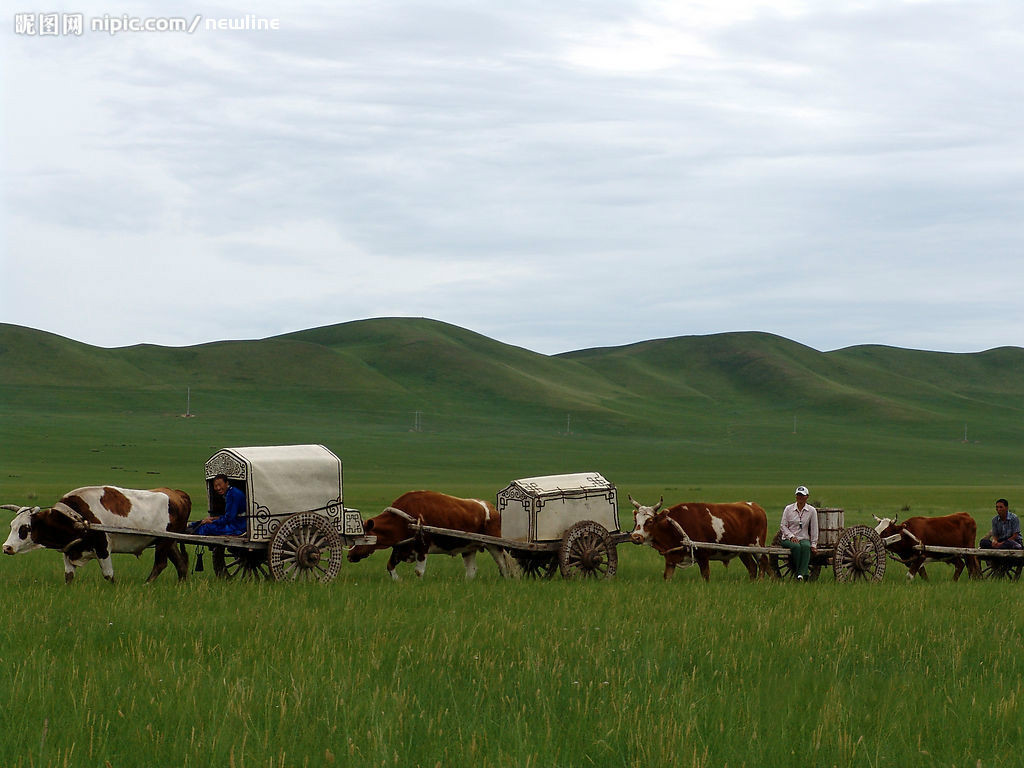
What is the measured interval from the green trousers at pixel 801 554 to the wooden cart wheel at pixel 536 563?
428cm

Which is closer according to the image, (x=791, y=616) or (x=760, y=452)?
(x=791, y=616)

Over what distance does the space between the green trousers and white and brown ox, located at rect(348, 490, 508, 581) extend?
5.20m

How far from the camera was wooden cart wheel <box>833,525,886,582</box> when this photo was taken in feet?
63.0

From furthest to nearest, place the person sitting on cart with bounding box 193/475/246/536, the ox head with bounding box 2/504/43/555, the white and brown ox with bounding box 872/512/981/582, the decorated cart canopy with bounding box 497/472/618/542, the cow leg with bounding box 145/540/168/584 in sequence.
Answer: the white and brown ox with bounding box 872/512/981/582, the decorated cart canopy with bounding box 497/472/618/542, the cow leg with bounding box 145/540/168/584, the person sitting on cart with bounding box 193/475/246/536, the ox head with bounding box 2/504/43/555

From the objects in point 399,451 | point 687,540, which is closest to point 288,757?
point 687,540

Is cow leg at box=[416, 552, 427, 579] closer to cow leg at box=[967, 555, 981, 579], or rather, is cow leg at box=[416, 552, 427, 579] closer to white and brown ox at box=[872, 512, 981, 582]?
white and brown ox at box=[872, 512, 981, 582]

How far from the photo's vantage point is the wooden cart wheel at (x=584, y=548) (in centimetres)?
1892

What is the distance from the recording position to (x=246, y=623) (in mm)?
12477

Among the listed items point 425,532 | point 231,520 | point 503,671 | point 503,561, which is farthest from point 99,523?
point 503,671

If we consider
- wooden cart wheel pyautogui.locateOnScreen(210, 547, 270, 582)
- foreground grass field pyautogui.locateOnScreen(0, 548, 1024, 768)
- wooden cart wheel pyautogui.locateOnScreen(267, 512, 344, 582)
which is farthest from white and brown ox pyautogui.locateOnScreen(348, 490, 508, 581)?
foreground grass field pyautogui.locateOnScreen(0, 548, 1024, 768)

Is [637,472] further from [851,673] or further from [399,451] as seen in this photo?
[851,673]

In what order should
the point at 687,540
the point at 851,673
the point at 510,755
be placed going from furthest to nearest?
the point at 687,540 < the point at 851,673 < the point at 510,755

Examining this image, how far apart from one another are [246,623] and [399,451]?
396 ft

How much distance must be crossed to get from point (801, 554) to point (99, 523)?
470 inches
